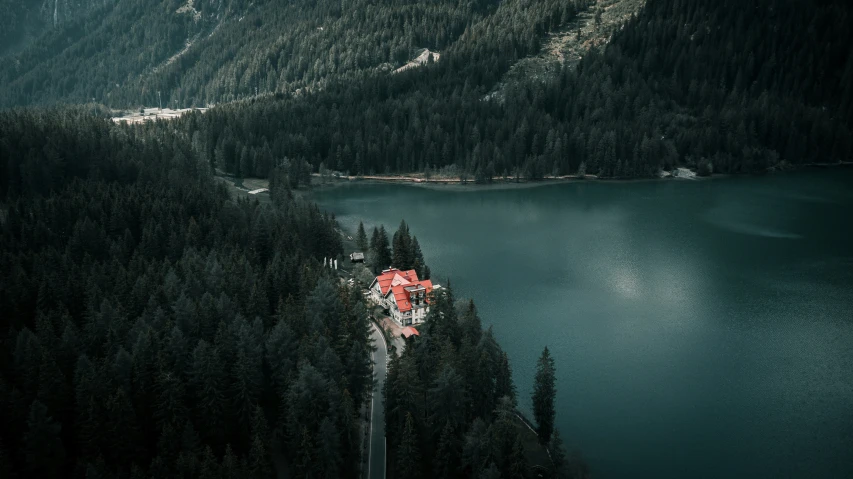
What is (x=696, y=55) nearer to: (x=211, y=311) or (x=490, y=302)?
(x=490, y=302)

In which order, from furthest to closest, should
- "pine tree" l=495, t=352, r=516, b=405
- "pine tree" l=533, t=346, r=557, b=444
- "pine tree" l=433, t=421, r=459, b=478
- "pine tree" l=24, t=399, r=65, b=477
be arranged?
"pine tree" l=495, t=352, r=516, b=405 → "pine tree" l=533, t=346, r=557, b=444 → "pine tree" l=433, t=421, r=459, b=478 → "pine tree" l=24, t=399, r=65, b=477

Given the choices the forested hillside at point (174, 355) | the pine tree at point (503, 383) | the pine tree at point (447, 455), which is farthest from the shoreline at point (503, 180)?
the pine tree at point (447, 455)

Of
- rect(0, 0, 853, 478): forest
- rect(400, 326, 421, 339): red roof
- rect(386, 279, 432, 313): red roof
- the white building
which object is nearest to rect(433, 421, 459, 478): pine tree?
rect(0, 0, 853, 478): forest

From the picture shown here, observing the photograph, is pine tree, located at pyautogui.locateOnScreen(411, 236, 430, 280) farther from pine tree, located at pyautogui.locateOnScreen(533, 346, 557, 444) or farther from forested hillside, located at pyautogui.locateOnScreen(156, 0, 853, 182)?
forested hillside, located at pyautogui.locateOnScreen(156, 0, 853, 182)

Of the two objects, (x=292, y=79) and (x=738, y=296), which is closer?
(x=738, y=296)

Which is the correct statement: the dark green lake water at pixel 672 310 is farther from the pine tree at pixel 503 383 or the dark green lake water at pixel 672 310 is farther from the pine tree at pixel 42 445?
the pine tree at pixel 42 445

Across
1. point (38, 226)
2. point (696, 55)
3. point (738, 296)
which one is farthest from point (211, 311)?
point (696, 55)
